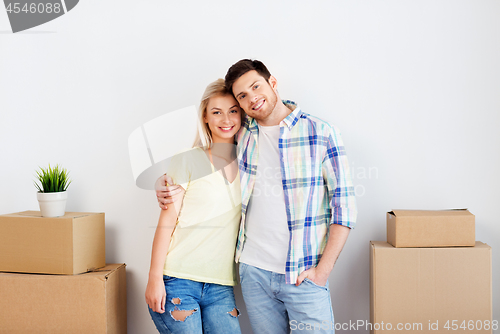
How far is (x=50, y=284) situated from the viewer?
1.52 metres

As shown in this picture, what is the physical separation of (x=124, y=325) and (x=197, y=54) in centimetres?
141

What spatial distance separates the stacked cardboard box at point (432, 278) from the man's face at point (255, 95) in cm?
70

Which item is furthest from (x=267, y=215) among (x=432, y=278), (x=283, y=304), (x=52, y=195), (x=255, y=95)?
(x=52, y=195)

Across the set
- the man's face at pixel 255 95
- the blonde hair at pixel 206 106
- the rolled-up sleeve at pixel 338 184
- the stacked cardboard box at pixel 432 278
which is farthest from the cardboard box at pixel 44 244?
the stacked cardboard box at pixel 432 278

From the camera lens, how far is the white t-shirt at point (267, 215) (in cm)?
135

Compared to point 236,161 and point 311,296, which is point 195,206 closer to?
point 236,161

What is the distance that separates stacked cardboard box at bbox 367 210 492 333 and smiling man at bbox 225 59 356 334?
0.88 ft

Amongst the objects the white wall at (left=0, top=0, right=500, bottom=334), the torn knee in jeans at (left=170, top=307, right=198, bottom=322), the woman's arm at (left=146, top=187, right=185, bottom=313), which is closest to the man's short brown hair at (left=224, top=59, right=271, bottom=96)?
the white wall at (left=0, top=0, right=500, bottom=334)

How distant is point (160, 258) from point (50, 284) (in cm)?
55

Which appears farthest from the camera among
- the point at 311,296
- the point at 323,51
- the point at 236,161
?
the point at 323,51

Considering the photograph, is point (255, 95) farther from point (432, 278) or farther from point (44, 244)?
point (44, 244)

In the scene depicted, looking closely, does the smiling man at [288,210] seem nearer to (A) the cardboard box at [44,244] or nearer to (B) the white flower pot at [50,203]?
(A) the cardboard box at [44,244]

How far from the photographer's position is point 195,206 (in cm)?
143

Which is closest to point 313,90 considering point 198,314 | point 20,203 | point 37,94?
point 198,314
